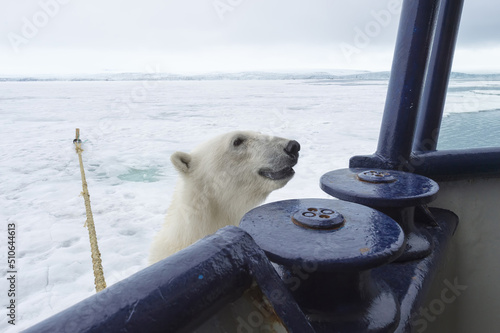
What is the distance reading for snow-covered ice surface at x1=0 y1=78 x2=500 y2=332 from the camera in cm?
377

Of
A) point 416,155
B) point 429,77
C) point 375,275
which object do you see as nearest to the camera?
point 375,275

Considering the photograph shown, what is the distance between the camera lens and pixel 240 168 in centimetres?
227

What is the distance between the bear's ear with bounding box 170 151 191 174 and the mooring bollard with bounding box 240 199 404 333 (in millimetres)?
1272

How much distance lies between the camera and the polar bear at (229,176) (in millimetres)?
2166

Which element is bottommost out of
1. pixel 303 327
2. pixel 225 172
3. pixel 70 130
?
pixel 70 130

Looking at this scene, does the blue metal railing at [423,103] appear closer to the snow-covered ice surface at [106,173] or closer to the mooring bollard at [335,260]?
the mooring bollard at [335,260]

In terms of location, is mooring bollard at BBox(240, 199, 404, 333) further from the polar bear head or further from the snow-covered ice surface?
the snow-covered ice surface

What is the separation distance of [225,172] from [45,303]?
7.57 ft

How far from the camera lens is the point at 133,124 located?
47.8 ft

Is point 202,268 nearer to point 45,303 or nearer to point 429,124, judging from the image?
point 429,124

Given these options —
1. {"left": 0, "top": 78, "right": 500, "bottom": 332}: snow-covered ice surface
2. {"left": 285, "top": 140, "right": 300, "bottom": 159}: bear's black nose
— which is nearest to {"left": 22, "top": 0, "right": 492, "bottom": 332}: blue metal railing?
{"left": 285, "top": 140, "right": 300, "bottom": 159}: bear's black nose

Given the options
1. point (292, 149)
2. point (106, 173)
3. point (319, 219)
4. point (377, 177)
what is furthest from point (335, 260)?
point (106, 173)

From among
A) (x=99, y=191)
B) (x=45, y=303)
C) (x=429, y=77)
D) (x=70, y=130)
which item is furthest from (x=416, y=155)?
(x=70, y=130)

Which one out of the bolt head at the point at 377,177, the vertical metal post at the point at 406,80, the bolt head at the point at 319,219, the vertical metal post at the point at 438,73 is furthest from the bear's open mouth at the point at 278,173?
the bolt head at the point at 319,219
